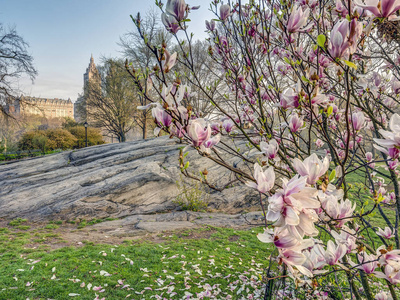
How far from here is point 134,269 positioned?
12.4 ft

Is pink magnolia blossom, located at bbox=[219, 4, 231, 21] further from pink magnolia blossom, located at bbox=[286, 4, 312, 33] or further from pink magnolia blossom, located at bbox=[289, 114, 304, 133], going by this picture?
pink magnolia blossom, located at bbox=[289, 114, 304, 133]

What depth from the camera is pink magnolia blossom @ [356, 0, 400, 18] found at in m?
0.80

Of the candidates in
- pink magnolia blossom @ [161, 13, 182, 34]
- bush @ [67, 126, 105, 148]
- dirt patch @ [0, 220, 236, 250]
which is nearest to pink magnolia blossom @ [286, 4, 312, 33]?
pink magnolia blossom @ [161, 13, 182, 34]

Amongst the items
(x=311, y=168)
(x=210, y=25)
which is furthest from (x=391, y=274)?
(x=210, y=25)

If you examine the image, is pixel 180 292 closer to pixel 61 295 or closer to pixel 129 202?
pixel 61 295

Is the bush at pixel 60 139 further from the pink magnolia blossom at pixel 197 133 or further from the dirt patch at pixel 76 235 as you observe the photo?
the pink magnolia blossom at pixel 197 133

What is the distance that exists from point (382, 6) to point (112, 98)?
Result: 2186cm

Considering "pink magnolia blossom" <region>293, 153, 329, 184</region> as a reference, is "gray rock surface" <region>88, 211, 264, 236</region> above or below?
below

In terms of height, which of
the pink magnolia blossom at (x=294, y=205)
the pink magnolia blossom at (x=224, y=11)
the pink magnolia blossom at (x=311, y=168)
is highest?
the pink magnolia blossom at (x=224, y=11)

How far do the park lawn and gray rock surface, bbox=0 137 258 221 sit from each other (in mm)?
2115

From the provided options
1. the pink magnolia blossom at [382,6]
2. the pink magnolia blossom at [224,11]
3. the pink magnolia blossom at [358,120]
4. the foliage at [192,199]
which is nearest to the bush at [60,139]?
the foliage at [192,199]

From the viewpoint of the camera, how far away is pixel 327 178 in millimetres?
985

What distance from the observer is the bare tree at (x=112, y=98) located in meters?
20.6

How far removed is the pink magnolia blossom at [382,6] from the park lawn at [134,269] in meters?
3.26
